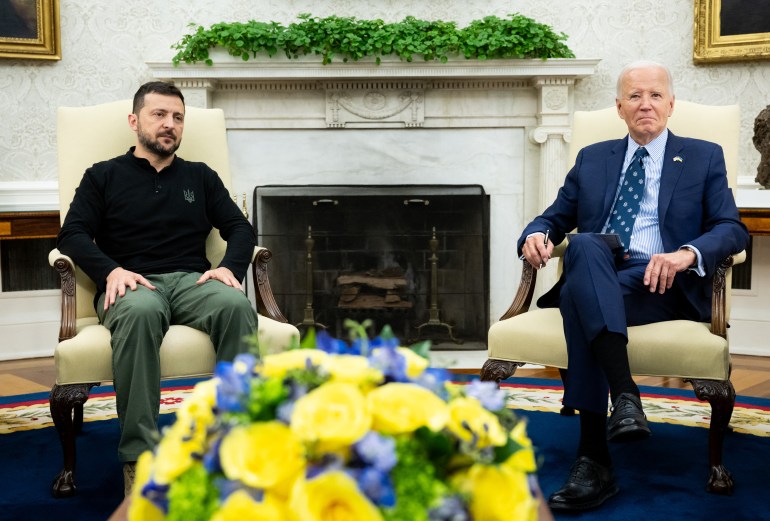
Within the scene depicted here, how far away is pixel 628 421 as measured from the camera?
1.88m

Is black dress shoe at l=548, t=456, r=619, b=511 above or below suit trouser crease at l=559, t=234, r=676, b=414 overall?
below

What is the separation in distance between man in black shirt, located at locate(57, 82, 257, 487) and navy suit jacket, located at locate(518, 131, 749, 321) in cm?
94

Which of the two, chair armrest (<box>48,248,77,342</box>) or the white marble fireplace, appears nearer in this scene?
chair armrest (<box>48,248,77,342</box>)

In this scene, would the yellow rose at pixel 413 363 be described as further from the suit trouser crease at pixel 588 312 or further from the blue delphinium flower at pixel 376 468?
the suit trouser crease at pixel 588 312

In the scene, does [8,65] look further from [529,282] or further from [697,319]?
[697,319]

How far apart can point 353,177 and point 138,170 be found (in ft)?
6.36

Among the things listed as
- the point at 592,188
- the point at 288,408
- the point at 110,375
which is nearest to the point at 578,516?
the point at 592,188

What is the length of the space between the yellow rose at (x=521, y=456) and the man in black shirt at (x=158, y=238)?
1.44 metres

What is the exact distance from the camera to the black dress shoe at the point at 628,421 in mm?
1858

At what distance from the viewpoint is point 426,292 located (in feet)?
14.3

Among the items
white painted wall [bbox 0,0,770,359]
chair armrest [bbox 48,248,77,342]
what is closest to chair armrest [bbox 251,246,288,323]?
chair armrest [bbox 48,248,77,342]

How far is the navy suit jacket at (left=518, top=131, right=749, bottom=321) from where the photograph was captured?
2.25 metres

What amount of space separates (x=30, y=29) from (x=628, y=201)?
333 cm

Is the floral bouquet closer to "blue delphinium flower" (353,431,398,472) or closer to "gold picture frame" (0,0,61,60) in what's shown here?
"blue delphinium flower" (353,431,398,472)
